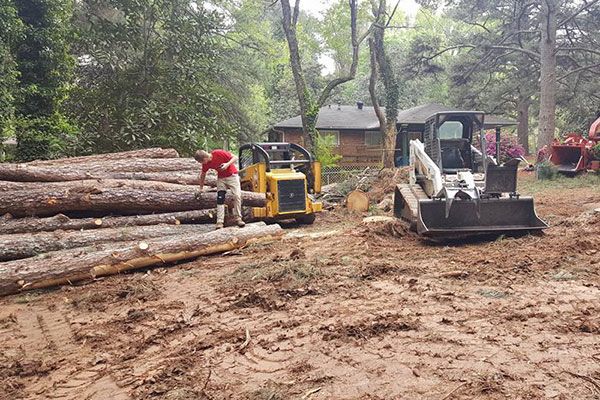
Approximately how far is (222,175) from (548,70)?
1625cm

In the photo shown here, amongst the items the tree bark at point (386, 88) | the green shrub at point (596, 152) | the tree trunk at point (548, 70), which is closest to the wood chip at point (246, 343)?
the green shrub at point (596, 152)

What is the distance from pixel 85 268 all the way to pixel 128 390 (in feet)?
12.6

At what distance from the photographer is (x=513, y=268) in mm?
5723

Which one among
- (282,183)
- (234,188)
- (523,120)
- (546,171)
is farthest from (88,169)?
(523,120)

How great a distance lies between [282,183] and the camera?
1051 cm

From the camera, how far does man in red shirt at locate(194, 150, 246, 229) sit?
30.3 feet

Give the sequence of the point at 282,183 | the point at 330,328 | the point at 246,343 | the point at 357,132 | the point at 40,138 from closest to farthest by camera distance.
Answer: the point at 246,343 < the point at 330,328 < the point at 282,183 < the point at 40,138 < the point at 357,132

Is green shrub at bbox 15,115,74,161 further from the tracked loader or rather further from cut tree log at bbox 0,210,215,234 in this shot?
the tracked loader

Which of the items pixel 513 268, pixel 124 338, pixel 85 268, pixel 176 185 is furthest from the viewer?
pixel 176 185

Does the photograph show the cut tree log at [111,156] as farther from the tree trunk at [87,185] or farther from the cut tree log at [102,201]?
the cut tree log at [102,201]

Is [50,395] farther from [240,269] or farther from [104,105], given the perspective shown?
[104,105]

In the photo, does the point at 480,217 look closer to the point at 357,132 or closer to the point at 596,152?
the point at 596,152

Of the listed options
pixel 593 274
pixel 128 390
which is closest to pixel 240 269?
pixel 128 390

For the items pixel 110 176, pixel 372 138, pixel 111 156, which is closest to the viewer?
pixel 110 176
